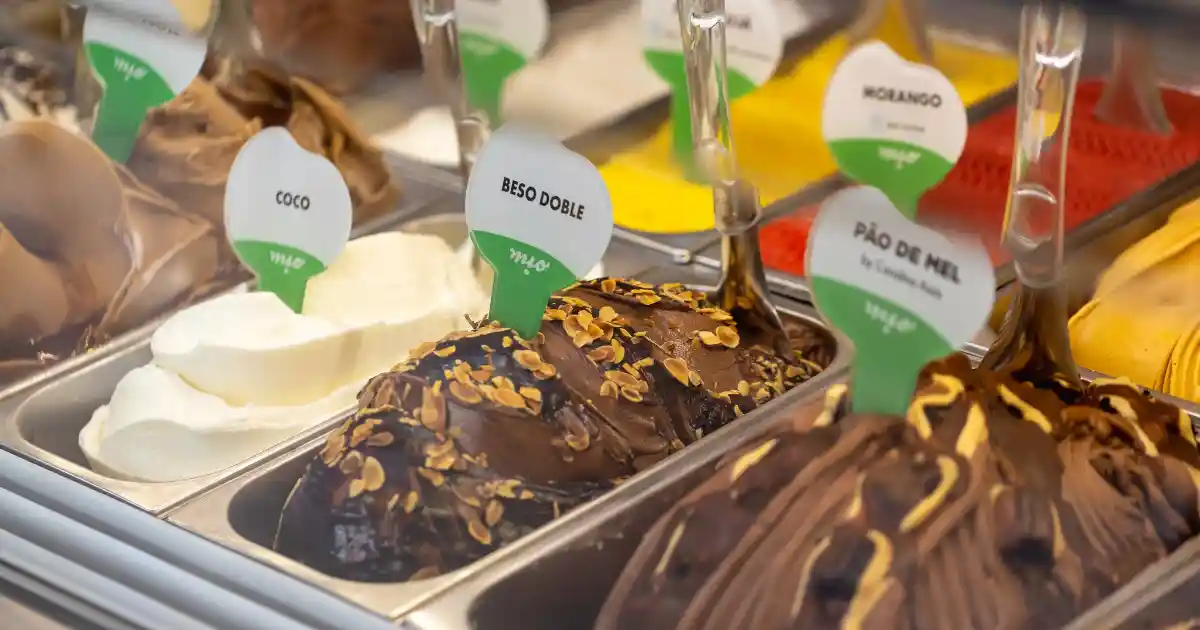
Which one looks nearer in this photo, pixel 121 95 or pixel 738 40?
pixel 738 40

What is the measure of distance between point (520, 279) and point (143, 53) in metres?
0.75

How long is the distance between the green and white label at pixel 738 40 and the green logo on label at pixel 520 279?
0.34m

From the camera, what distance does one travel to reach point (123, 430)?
1.57 metres

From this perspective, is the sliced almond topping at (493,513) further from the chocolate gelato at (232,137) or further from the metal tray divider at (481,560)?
the chocolate gelato at (232,137)

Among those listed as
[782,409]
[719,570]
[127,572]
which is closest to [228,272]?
[127,572]

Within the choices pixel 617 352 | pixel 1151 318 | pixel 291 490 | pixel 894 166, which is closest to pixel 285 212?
pixel 291 490

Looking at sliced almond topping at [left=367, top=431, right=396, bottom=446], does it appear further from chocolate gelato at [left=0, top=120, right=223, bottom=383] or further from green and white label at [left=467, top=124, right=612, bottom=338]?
chocolate gelato at [left=0, top=120, right=223, bottom=383]

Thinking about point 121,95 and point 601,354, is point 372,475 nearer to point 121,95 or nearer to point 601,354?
point 601,354

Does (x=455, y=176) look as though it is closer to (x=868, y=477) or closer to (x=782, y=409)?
(x=782, y=409)

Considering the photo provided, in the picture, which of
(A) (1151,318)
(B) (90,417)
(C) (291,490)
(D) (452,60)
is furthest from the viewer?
(D) (452,60)

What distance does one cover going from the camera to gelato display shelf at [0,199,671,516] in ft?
4.70

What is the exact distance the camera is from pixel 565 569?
4.17ft

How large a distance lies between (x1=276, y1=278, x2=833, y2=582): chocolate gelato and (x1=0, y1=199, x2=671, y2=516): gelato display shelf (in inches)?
5.8

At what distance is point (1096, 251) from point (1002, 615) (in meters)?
0.78
